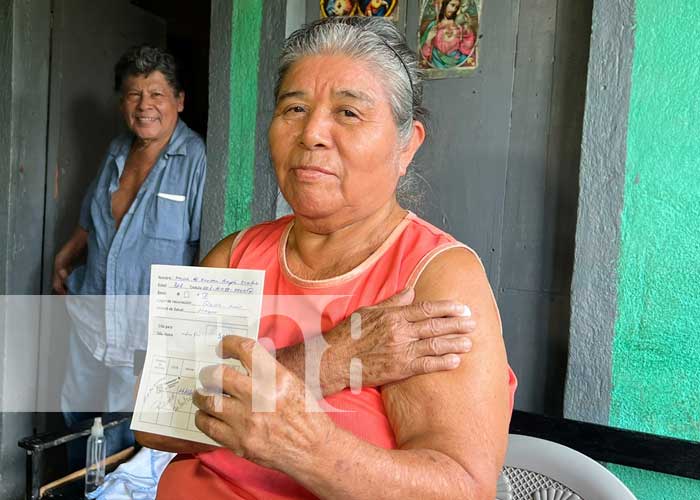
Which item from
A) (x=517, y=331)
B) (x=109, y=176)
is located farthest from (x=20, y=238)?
(x=517, y=331)

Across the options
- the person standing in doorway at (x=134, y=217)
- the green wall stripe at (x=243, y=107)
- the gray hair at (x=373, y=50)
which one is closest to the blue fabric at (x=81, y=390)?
the person standing in doorway at (x=134, y=217)

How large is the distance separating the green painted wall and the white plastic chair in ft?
1.13

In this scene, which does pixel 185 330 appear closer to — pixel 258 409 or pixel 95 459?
pixel 258 409

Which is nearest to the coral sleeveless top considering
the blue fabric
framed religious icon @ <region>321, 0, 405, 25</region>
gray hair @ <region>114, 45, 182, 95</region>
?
framed religious icon @ <region>321, 0, 405, 25</region>

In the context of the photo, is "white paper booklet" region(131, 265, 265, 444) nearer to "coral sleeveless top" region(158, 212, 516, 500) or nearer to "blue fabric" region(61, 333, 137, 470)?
"coral sleeveless top" region(158, 212, 516, 500)

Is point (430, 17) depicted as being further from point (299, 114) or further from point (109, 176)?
point (109, 176)

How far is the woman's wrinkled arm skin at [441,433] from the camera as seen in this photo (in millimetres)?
981

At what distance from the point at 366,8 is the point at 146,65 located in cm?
137

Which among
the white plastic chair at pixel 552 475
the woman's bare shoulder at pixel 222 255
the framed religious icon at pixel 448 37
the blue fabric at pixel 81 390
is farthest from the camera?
the blue fabric at pixel 81 390

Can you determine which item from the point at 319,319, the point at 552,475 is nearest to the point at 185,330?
the point at 319,319

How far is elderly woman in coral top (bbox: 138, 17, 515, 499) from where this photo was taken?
95 centimetres

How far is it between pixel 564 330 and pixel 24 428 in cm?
304

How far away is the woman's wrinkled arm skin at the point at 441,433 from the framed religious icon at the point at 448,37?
1.13 m

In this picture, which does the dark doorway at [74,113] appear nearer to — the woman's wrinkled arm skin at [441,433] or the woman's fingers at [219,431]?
the woman's wrinkled arm skin at [441,433]
